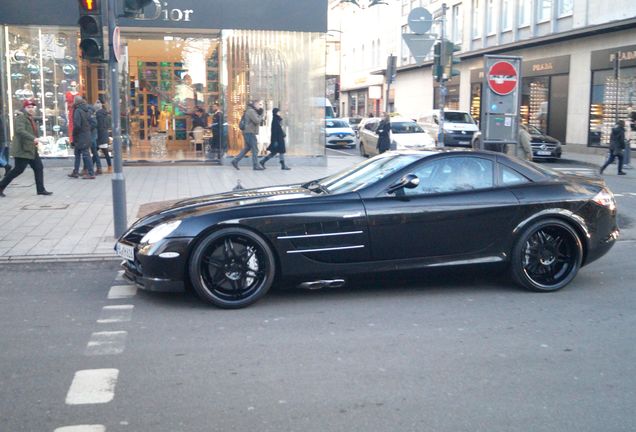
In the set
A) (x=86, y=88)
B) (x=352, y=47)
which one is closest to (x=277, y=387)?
(x=86, y=88)

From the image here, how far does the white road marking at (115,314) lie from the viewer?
6.33 metres

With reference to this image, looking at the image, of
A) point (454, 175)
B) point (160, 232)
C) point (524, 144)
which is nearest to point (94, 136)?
point (524, 144)

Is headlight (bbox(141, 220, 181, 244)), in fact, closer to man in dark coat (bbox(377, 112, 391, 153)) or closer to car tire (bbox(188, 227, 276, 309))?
car tire (bbox(188, 227, 276, 309))

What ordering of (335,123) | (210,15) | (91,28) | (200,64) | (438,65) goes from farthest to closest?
1. (335,123)
2. (200,64)
3. (210,15)
4. (438,65)
5. (91,28)

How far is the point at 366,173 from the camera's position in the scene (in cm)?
760

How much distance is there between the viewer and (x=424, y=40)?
58.3 feet

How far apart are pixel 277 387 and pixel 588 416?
183cm

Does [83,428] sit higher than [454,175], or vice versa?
[454,175]

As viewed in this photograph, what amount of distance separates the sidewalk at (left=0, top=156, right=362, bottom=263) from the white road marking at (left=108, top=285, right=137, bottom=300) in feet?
5.20

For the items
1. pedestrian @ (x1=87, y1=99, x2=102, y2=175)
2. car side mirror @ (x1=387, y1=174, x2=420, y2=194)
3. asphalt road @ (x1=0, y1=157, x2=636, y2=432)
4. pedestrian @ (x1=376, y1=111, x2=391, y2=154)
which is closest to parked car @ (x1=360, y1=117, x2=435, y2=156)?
pedestrian @ (x1=376, y1=111, x2=391, y2=154)

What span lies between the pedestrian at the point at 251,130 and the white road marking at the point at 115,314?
42.7 ft

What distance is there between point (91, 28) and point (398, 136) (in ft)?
61.3

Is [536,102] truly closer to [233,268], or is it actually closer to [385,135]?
[385,135]

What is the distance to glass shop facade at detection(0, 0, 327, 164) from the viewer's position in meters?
19.7
